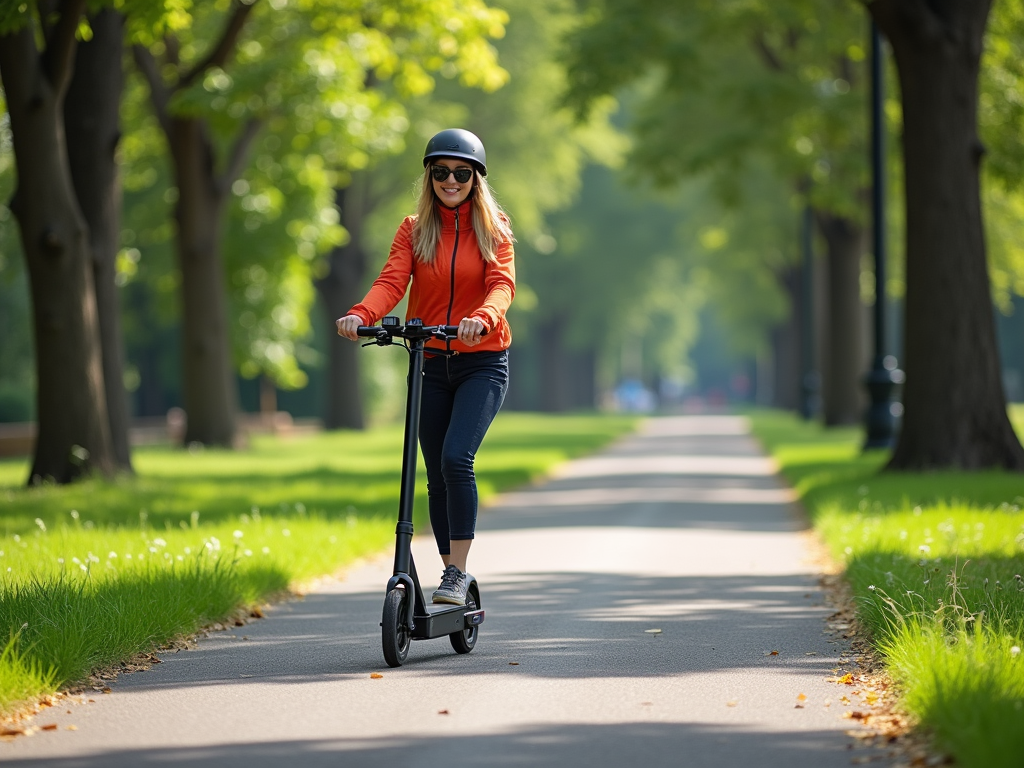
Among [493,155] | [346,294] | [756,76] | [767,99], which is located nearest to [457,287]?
[767,99]

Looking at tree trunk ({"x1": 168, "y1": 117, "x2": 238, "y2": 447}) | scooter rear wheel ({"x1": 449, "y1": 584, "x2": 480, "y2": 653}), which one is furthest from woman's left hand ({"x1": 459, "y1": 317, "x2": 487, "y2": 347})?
tree trunk ({"x1": 168, "y1": 117, "x2": 238, "y2": 447})

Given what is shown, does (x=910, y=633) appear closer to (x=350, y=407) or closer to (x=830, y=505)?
(x=830, y=505)

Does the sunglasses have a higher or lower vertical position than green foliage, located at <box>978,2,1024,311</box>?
lower

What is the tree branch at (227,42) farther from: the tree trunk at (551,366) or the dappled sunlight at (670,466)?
the tree trunk at (551,366)

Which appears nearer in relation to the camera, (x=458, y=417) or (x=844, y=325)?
(x=458, y=417)

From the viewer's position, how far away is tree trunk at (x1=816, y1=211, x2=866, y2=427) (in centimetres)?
3118

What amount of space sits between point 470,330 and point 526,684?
1395 mm

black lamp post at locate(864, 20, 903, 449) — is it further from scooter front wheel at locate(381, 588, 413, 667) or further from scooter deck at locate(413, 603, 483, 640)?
scooter front wheel at locate(381, 588, 413, 667)

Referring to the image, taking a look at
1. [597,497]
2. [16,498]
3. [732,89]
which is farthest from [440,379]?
[732,89]

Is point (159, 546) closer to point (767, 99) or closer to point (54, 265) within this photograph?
point (54, 265)

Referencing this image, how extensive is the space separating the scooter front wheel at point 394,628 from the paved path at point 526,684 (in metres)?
0.07

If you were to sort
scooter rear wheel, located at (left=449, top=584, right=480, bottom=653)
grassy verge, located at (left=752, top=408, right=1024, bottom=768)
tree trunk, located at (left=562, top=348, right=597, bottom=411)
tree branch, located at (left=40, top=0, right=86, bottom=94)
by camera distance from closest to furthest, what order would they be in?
grassy verge, located at (left=752, top=408, right=1024, bottom=768) < scooter rear wheel, located at (left=449, top=584, right=480, bottom=653) < tree branch, located at (left=40, top=0, right=86, bottom=94) < tree trunk, located at (left=562, top=348, right=597, bottom=411)

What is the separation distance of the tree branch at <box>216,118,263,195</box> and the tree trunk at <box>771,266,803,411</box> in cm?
2493

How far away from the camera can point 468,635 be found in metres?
6.92
